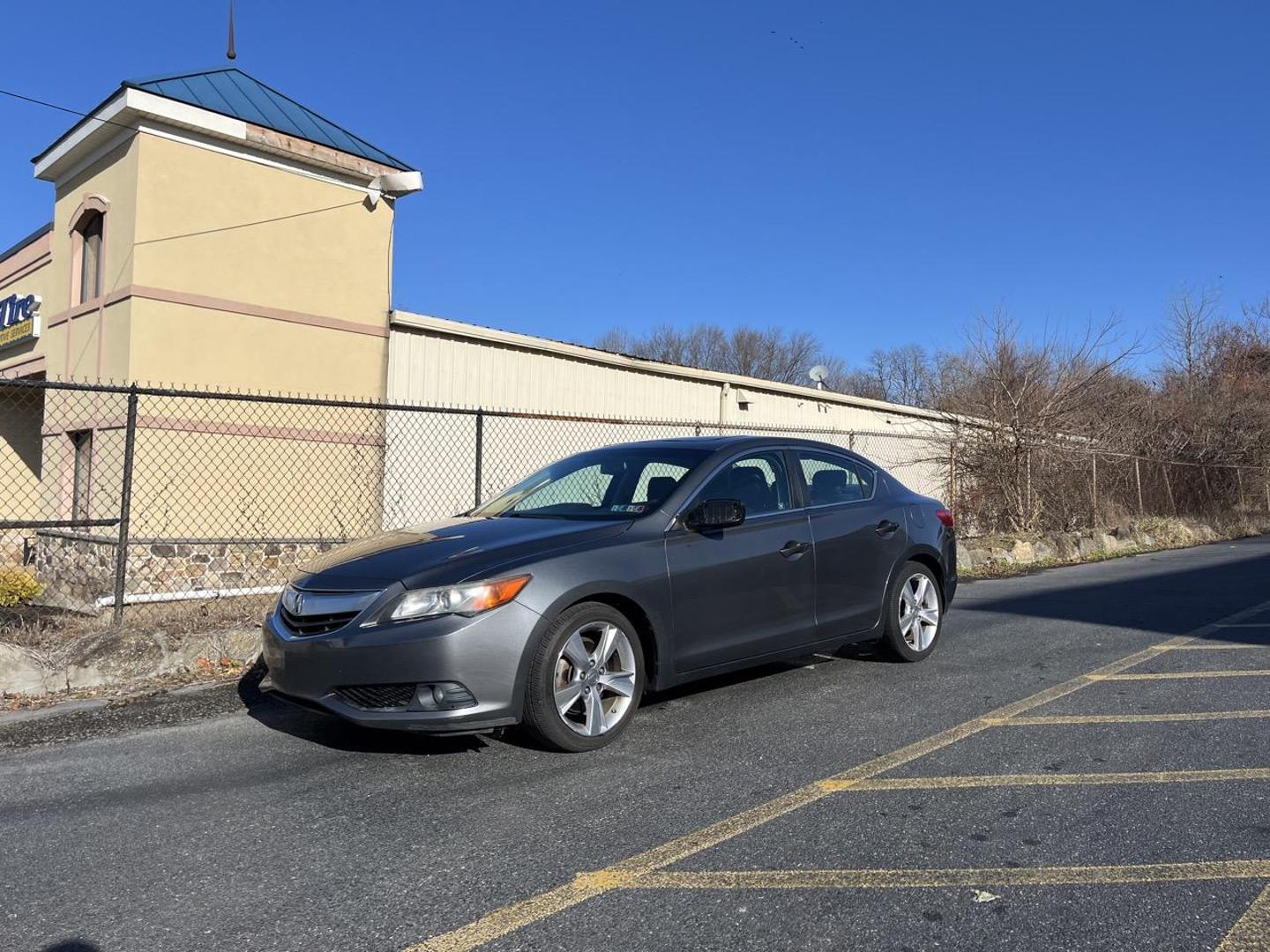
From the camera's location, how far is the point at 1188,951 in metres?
2.54

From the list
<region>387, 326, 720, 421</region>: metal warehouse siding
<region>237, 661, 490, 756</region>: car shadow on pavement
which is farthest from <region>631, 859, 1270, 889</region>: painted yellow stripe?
<region>387, 326, 720, 421</region>: metal warehouse siding

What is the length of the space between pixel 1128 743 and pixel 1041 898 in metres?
1.96

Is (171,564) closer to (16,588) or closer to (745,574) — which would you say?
(16,588)

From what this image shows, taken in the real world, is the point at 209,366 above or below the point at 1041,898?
above

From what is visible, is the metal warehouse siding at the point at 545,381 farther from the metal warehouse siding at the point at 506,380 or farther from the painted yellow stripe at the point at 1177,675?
the painted yellow stripe at the point at 1177,675

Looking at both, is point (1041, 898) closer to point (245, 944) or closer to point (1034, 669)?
point (245, 944)

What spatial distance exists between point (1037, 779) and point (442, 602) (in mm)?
2719

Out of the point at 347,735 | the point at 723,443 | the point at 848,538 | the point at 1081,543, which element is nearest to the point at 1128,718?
the point at 848,538

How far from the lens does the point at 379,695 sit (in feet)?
13.6

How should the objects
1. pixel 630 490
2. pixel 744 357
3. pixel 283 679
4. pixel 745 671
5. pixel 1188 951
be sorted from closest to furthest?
pixel 1188 951 → pixel 283 679 → pixel 630 490 → pixel 745 671 → pixel 744 357

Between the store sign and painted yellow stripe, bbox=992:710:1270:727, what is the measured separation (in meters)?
16.7

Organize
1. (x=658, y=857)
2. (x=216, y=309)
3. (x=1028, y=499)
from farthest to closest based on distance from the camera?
(x=1028, y=499), (x=216, y=309), (x=658, y=857)

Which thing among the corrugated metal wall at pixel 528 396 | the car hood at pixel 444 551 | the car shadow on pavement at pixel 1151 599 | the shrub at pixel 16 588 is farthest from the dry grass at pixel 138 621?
the car shadow on pavement at pixel 1151 599

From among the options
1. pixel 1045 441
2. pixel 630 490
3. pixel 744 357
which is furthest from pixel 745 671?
pixel 744 357
